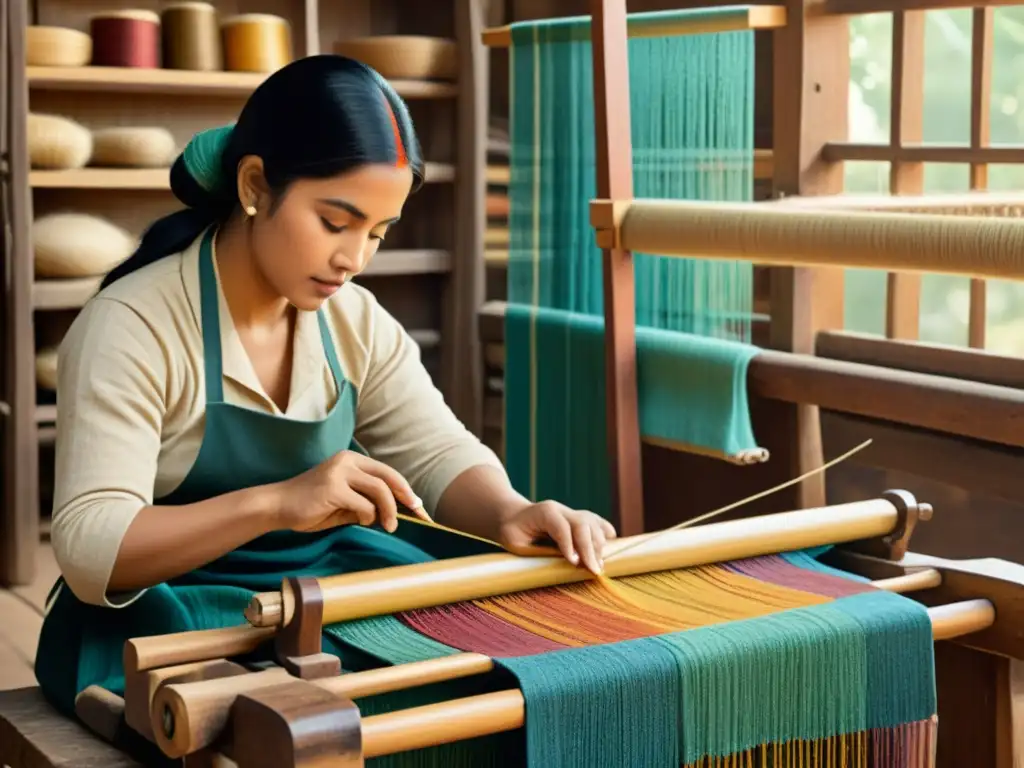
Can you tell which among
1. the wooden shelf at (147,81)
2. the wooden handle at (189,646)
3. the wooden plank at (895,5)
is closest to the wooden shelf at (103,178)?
the wooden shelf at (147,81)

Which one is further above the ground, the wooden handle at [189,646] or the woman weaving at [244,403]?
the woman weaving at [244,403]

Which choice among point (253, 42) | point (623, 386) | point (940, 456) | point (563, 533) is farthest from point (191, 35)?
point (563, 533)

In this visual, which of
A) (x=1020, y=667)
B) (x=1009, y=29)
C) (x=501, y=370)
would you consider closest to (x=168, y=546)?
(x=1020, y=667)

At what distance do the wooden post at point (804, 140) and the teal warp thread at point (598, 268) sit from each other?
0.31 ft

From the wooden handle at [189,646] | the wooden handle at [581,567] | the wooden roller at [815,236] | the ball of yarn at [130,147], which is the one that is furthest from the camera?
the ball of yarn at [130,147]

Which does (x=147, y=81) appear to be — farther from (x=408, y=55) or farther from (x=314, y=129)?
(x=314, y=129)

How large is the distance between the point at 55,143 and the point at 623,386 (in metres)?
1.70

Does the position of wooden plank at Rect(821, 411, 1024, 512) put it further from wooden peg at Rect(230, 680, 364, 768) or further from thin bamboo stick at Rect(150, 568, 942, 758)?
wooden peg at Rect(230, 680, 364, 768)

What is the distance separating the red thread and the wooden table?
65cm

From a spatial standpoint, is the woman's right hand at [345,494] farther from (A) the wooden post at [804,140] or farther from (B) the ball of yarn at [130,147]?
(B) the ball of yarn at [130,147]

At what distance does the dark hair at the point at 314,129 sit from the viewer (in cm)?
153

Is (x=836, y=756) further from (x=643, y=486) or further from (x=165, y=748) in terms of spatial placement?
(x=643, y=486)

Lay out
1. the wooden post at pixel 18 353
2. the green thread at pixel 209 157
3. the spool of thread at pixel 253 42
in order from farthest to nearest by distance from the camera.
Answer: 1. the spool of thread at pixel 253 42
2. the wooden post at pixel 18 353
3. the green thread at pixel 209 157

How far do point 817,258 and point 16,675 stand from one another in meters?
1.74
